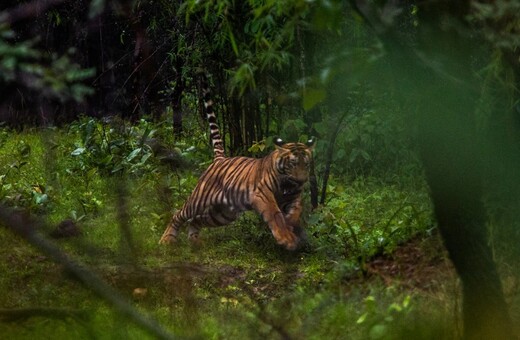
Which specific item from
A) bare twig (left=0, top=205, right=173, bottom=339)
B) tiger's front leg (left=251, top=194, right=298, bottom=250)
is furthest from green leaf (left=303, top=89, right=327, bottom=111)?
tiger's front leg (left=251, top=194, right=298, bottom=250)

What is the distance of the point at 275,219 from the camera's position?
7.68 meters

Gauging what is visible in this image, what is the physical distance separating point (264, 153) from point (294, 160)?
1.31 m

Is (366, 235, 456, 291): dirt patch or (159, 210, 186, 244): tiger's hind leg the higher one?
(366, 235, 456, 291): dirt patch

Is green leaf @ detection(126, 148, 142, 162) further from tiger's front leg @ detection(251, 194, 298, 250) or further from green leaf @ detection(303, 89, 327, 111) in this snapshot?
green leaf @ detection(303, 89, 327, 111)

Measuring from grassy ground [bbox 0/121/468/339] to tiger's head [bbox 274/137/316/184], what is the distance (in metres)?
0.47

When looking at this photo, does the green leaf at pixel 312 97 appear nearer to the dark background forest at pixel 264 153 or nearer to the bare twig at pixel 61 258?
the dark background forest at pixel 264 153

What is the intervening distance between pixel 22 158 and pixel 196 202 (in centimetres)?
319

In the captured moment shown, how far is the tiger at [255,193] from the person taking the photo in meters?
7.76

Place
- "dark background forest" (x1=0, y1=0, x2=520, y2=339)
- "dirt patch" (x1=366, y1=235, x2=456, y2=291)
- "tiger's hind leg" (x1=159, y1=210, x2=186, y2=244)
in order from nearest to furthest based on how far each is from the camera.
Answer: "dark background forest" (x1=0, y1=0, x2=520, y2=339) → "dirt patch" (x1=366, y1=235, x2=456, y2=291) → "tiger's hind leg" (x1=159, y1=210, x2=186, y2=244)

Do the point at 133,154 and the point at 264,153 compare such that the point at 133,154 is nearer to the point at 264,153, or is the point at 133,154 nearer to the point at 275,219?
the point at 264,153

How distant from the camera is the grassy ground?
154 inches

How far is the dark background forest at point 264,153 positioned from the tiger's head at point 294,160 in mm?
465

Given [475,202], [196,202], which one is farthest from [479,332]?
[196,202]

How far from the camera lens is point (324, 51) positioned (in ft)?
28.3
